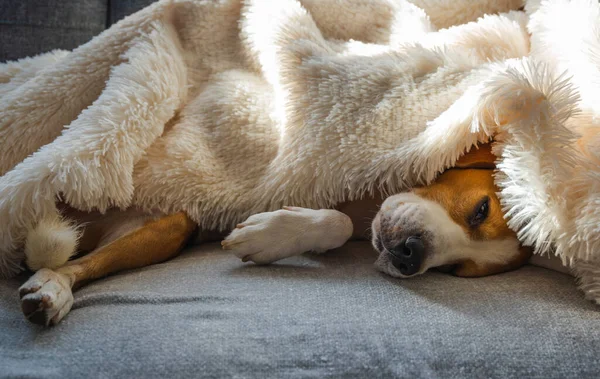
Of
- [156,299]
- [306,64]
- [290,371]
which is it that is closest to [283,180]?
[306,64]

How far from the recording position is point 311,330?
85cm

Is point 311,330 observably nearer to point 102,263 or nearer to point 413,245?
point 413,245

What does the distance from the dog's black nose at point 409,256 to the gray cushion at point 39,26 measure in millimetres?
1382

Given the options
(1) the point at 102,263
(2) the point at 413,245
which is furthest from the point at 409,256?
(1) the point at 102,263

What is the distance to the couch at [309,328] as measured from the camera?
0.79 meters

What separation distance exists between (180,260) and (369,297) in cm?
46

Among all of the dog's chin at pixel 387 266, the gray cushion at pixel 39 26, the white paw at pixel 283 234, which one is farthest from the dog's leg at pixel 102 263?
the gray cushion at pixel 39 26

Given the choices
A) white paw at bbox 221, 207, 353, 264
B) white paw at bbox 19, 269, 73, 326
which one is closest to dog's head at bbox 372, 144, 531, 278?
white paw at bbox 221, 207, 353, 264

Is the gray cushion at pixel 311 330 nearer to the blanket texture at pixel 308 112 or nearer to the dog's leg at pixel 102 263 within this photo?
the dog's leg at pixel 102 263

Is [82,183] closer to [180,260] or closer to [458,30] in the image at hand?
[180,260]

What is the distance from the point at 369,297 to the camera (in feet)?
3.18

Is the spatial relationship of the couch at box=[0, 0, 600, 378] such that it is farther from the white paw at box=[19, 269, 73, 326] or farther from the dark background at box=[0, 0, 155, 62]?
the dark background at box=[0, 0, 155, 62]

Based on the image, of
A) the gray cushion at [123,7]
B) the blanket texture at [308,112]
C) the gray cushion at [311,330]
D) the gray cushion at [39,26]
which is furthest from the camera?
the gray cushion at [123,7]

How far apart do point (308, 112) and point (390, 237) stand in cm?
33
